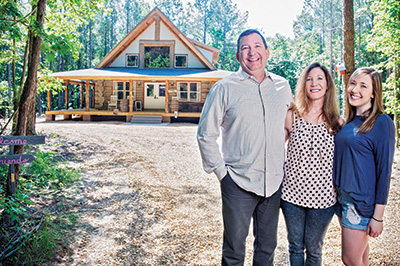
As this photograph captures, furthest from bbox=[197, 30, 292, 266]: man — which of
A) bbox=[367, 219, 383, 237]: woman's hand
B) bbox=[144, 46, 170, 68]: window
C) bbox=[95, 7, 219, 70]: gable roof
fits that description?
bbox=[144, 46, 170, 68]: window

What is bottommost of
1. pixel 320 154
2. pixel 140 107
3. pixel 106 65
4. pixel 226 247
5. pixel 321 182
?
pixel 226 247

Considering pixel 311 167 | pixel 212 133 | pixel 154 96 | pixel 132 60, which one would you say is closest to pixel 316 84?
pixel 311 167

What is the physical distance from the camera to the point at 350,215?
7.07ft

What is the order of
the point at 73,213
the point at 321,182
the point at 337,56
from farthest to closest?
the point at 337,56 → the point at 73,213 → the point at 321,182

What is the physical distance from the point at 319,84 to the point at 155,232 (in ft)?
8.80

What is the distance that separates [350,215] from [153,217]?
289 cm

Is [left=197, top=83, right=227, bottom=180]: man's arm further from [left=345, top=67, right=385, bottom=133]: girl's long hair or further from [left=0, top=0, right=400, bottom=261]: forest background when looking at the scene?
[left=0, top=0, right=400, bottom=261]: forest background

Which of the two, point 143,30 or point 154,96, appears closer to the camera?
point 143,30

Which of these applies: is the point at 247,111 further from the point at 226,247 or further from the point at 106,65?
the point at 106,65

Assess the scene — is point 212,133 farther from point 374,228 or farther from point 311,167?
point 374,228

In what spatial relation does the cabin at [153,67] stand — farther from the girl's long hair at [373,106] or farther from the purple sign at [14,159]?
the girl's long hair at [373,106]

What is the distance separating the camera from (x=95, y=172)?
259 inches

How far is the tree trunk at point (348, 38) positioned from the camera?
5.72 metres

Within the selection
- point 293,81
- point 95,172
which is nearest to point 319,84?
point 95,172
